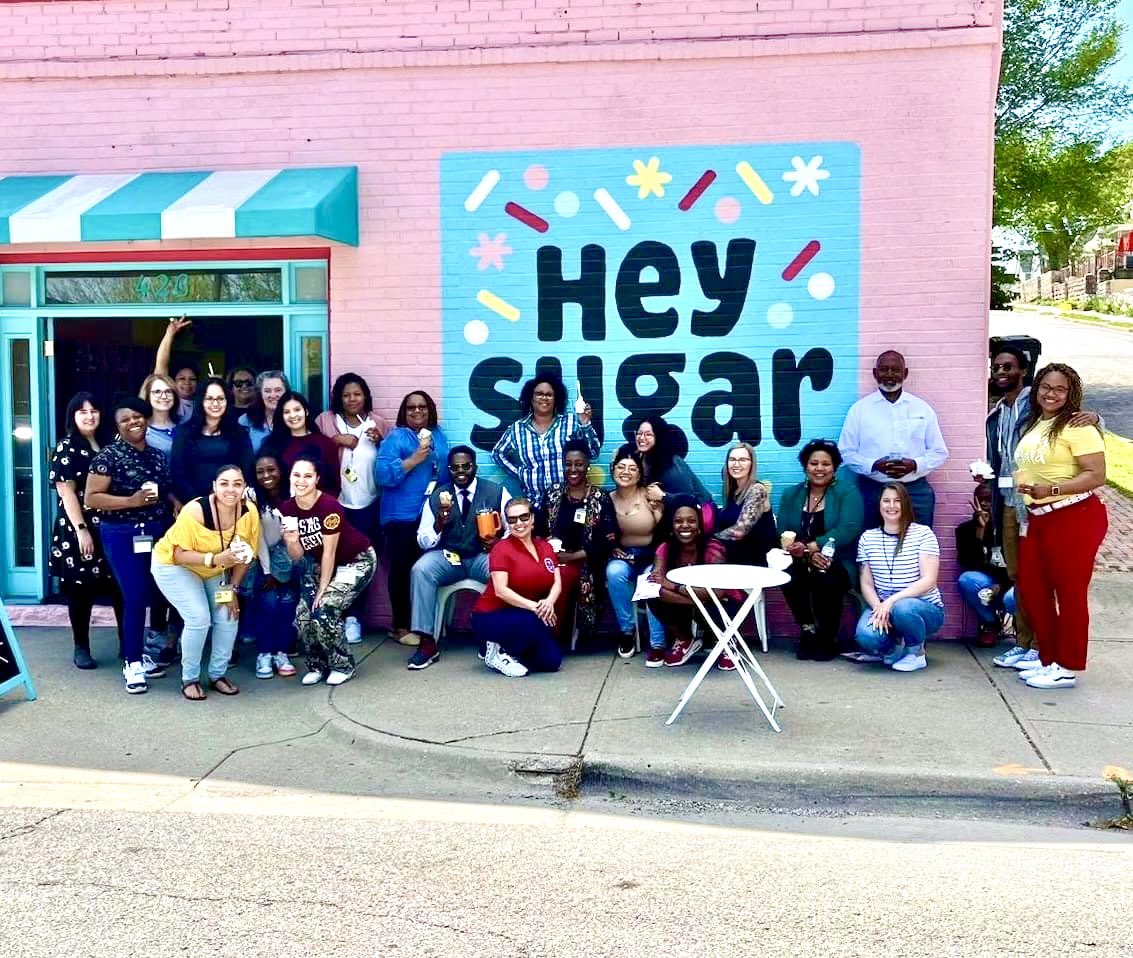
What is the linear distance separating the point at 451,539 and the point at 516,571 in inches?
→ 30.8

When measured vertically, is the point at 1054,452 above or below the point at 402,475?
above

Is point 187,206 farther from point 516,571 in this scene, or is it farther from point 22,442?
point 516,571

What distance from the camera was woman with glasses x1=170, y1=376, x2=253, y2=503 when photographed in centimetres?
821

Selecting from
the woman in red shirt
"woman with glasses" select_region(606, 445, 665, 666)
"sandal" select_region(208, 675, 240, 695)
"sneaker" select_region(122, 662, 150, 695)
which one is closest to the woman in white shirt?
"woman with glasses" select_region(606, 445, 665, 666)

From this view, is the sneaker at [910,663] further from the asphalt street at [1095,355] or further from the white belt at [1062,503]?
the asphalt street at [1095,355]

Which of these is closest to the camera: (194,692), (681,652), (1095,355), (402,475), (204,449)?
(194,692)

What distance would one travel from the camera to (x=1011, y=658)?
796 centimetres

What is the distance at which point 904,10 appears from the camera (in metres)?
8.51

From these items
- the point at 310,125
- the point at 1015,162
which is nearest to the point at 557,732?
the point at 310,125

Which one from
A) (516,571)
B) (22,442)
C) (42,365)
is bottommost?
(516,571)

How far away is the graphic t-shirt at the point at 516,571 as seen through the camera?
7.89m

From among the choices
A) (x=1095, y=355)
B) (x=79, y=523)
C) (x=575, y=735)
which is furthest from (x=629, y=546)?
(x=1095, y=355)

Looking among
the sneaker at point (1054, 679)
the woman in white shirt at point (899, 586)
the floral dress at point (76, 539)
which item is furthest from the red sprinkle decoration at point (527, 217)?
the sneaker at point (1054, 679)

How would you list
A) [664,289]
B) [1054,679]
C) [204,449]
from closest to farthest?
[1054,679] → [204,449] → [664,289]
